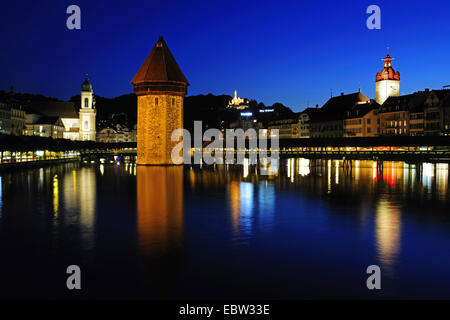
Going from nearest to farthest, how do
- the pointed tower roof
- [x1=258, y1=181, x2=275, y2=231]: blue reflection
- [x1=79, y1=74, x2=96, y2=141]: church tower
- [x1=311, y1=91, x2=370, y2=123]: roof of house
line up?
1. [x1=258, y1=181, x2=275, y2=231]: blue reflection
2. the pointed tower roof
3. [x1=311, y1=91, x2=370, y2=123]: roof of house
4. [x1=79, y1=74, x2=96, y2=141]: church tower

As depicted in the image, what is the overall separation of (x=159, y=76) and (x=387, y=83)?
72.0 m

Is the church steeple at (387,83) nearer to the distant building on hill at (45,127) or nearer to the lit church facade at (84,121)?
the lit church facade at (84,121)

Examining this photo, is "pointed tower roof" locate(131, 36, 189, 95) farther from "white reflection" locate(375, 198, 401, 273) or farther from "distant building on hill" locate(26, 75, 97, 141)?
"distant building on hill" locate(26, 75, 97, 141)

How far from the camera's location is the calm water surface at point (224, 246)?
701 centimetres

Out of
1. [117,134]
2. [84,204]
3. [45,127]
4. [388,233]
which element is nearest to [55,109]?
[45,127]

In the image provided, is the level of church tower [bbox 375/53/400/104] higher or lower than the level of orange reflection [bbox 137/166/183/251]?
higher

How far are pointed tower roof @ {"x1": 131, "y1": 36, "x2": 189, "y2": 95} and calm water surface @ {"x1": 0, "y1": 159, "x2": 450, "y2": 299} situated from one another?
96.1 ft

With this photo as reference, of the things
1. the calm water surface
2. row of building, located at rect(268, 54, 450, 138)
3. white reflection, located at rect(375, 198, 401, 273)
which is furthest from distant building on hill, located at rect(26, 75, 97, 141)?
white reflection, located at rect(375, 198, 401, 273)

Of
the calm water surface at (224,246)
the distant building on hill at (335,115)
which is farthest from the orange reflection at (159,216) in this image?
the distant building on hill at (335,115)

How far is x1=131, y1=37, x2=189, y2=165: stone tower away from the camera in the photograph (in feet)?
152

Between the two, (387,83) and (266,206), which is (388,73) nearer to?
(387,83)
